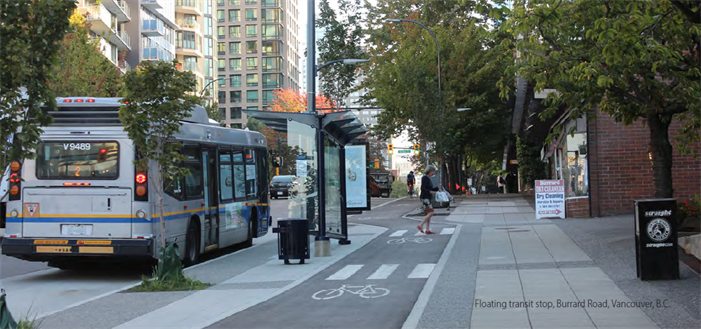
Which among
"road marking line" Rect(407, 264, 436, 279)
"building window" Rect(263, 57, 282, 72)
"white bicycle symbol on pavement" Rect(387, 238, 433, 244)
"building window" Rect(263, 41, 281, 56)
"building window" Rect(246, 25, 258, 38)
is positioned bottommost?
"road marking line" Rect(407, 264, 436, 279)

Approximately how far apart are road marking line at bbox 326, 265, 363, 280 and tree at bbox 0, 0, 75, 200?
19.5ft

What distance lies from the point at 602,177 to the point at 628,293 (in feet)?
43.5

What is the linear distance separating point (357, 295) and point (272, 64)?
10143 centimetres

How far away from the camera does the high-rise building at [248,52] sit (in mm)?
109125

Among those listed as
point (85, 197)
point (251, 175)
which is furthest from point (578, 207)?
point (85, 197)

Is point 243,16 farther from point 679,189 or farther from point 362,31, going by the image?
point 679,189

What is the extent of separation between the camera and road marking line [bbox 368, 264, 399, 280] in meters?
11.6

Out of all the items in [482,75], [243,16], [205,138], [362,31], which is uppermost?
[243,16]

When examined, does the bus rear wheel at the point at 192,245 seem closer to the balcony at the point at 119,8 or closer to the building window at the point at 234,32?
the balcony at the point at 119,8

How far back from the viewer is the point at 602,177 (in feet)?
70.3

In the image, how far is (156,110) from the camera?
11.2 metres

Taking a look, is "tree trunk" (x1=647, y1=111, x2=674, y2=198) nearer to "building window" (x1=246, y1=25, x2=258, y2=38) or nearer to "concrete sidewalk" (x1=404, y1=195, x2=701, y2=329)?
"concrete sidewalk" (x1=404, y1=195, x2=701, y2=329)

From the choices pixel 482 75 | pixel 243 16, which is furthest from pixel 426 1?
pixel 243 16

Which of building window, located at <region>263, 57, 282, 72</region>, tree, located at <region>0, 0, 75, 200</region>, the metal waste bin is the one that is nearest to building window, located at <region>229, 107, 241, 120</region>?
building window, located at <region>263, 57, 282, 72</region>
